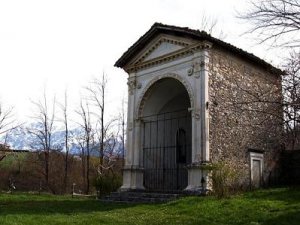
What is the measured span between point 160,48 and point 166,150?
544 cm

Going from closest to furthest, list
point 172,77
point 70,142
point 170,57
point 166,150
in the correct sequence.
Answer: point 172,77, point 170,57, point 166,150, point 70,142

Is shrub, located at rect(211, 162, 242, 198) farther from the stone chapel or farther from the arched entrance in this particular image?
the arched entrance

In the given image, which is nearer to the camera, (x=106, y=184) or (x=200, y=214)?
(x=200, y=214)

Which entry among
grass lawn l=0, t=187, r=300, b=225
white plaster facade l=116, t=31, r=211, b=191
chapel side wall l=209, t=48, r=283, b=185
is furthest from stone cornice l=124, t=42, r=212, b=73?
grass lawn l=0, t=187, r=300, b=225

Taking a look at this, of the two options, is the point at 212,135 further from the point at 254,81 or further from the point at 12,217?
the point at 12,217

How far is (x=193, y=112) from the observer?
677 inches

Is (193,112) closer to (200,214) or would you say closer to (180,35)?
(180,35)

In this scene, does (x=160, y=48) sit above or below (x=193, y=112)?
above

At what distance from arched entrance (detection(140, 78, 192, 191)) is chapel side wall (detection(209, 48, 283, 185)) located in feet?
8.91

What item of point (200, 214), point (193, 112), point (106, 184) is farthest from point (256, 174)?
point (200, 214)

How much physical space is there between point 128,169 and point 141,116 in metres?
2.74

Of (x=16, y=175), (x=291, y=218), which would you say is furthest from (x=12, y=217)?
(x=16, y=175)

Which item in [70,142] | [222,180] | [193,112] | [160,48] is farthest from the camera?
[70,142]

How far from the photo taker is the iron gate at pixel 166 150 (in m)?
20.3
